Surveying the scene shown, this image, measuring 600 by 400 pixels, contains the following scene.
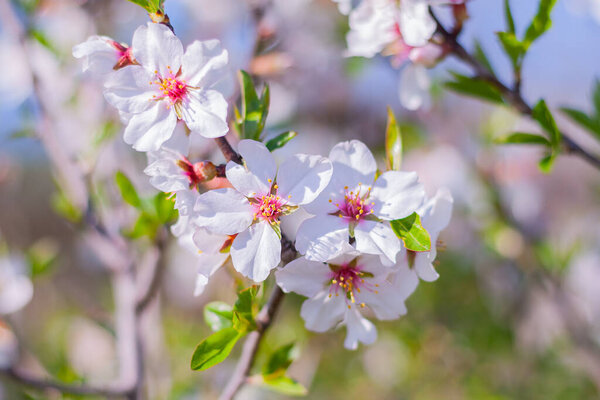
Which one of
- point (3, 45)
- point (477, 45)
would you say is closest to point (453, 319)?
point (477, 45)

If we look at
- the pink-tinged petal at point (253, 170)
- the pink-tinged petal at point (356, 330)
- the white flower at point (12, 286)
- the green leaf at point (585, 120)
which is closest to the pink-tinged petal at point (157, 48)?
the pink-tinged petal at point (253, 170)

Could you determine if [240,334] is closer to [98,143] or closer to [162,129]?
[162,129]

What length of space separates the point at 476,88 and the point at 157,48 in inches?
18.9

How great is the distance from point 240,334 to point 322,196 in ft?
0.60

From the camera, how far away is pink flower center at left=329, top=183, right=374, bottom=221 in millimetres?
555

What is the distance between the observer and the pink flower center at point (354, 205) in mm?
555

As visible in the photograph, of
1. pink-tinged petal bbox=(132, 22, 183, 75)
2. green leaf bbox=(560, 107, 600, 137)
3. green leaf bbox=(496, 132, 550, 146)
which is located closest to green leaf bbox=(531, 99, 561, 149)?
green leaf bbox=(496, 132, 550, 146)

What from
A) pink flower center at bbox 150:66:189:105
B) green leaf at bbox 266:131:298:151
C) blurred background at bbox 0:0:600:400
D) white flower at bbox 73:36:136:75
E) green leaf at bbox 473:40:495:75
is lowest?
blurred background at bbox 0:0:600:400

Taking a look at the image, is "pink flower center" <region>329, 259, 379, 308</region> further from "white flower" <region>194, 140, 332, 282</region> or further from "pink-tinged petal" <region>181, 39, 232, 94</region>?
"pink-tinged petal" <region>181, 39, 232, 94</region>

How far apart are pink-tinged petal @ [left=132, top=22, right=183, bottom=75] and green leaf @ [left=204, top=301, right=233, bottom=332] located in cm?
29

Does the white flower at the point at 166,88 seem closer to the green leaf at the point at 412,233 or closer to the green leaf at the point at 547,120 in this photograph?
the green leaf at the point at 412,233

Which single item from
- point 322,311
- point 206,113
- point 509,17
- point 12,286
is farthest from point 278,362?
point 12,286

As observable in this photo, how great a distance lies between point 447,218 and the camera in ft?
1.81

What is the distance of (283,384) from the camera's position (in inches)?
25.6
